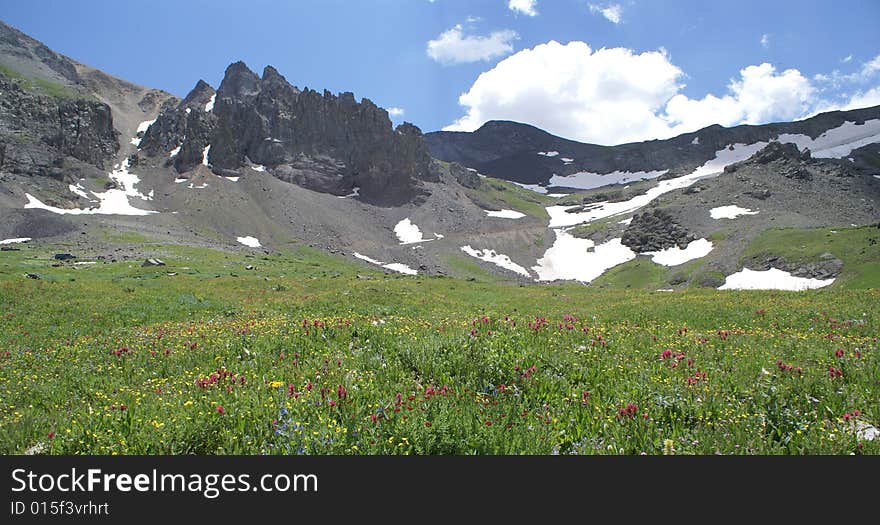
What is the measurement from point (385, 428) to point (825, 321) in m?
16.7

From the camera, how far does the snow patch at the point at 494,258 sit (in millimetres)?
134750

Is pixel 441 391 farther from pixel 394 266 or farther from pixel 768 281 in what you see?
pixel 394 266

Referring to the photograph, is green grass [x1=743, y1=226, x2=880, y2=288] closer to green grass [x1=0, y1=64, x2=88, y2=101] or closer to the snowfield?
the snowfield

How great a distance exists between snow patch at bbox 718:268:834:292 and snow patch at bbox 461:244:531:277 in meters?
61.6

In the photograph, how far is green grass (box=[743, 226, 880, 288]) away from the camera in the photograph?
56.0 meters

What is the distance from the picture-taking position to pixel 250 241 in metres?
128

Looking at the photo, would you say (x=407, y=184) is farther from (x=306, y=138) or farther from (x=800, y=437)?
(x=800, y=437)

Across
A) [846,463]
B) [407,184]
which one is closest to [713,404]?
[846,463]

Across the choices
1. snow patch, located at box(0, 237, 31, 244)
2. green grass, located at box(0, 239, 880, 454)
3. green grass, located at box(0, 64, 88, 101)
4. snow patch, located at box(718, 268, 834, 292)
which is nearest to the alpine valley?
snow patch, located at box(718, 268, 834, 292)

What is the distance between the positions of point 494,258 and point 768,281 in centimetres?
7850

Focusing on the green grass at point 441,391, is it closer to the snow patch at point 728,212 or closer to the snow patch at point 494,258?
the snow patch at point 494,258

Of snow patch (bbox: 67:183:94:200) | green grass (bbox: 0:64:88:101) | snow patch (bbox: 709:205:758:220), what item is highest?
green grass (bbox: 0:64:88:101)

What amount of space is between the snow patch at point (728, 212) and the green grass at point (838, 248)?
93.5ft

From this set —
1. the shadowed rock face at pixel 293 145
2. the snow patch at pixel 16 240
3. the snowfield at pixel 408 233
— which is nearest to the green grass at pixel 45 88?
the shadowed rock face at pixel 293 145
